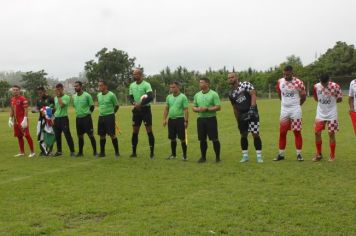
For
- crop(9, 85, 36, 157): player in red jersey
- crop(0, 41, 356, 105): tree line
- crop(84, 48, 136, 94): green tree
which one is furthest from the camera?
crop(84, 48, 136, 94): green tree

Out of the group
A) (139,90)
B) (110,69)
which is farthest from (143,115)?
(110,69)

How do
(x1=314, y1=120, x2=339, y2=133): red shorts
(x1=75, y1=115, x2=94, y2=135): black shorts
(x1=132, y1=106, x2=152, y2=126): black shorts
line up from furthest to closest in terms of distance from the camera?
(x1=75, y1=115, x2=94, y2=135): black shorts
(x1=132, y1=106, x2=152, y2=126): black shorts
(x1=314, y1=120, x2=339, y2=133): red shorts

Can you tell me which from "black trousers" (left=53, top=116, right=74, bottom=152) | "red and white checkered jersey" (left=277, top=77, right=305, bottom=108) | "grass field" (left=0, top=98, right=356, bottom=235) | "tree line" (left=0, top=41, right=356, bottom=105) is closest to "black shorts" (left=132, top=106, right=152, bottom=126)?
"grass field" (left=0, top=98, right=356, bottom=235)

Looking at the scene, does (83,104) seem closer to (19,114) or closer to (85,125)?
(85,125)

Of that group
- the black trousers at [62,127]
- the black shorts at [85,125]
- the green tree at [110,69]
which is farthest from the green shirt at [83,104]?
the green tree at [110,69]

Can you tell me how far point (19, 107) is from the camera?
13.5 metres

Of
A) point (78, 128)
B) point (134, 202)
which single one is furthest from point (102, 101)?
point (134, 202)

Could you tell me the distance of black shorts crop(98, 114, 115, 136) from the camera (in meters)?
12.4

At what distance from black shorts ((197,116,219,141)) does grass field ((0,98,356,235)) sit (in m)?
0.63

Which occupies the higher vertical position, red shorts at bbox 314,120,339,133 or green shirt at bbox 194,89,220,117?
green shirt at bbox 194,89,220,117

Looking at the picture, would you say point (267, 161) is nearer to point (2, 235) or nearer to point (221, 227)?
point (221, 227)

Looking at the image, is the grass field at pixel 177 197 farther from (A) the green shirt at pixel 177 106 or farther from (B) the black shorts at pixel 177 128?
(A) the green shirt at pixel 177 106

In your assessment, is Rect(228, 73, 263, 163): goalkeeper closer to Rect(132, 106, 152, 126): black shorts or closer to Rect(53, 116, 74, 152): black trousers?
Rect(132, 106, 152, 126): black shorts

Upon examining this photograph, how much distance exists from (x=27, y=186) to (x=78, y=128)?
444 centimetres
